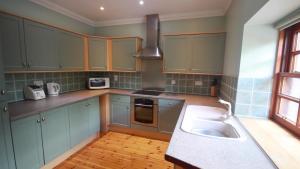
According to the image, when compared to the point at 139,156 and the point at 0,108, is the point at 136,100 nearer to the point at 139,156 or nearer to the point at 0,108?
the point at 139,156

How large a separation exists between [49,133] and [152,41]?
230cm

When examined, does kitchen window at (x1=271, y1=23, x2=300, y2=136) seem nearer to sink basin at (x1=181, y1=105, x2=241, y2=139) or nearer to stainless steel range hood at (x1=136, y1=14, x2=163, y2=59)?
sink basin at (x1=181, y1=105, x2=241, y2=139)

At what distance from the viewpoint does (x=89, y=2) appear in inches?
93.3

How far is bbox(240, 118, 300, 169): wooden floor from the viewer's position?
2.72 ft

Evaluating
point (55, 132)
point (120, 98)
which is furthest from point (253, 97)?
point (55, 132)

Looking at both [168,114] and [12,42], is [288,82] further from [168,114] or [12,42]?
[12,42]

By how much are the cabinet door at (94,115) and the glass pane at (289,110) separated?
2.65 m

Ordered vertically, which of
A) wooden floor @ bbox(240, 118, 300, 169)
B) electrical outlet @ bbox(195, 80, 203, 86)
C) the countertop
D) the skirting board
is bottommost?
the skirting board

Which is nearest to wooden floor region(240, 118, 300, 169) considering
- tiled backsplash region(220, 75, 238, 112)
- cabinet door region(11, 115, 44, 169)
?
tiled backsplash region(220, 75, 238, 112)

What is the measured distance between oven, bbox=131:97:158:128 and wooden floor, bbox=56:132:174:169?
0.33 metres

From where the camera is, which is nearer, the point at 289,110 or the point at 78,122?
the point at 289,110

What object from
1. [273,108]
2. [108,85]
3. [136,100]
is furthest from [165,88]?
[273,108]

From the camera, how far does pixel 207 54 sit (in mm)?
2621

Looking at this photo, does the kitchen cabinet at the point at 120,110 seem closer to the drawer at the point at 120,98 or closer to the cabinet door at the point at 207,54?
the drawer at the point at 120,98
